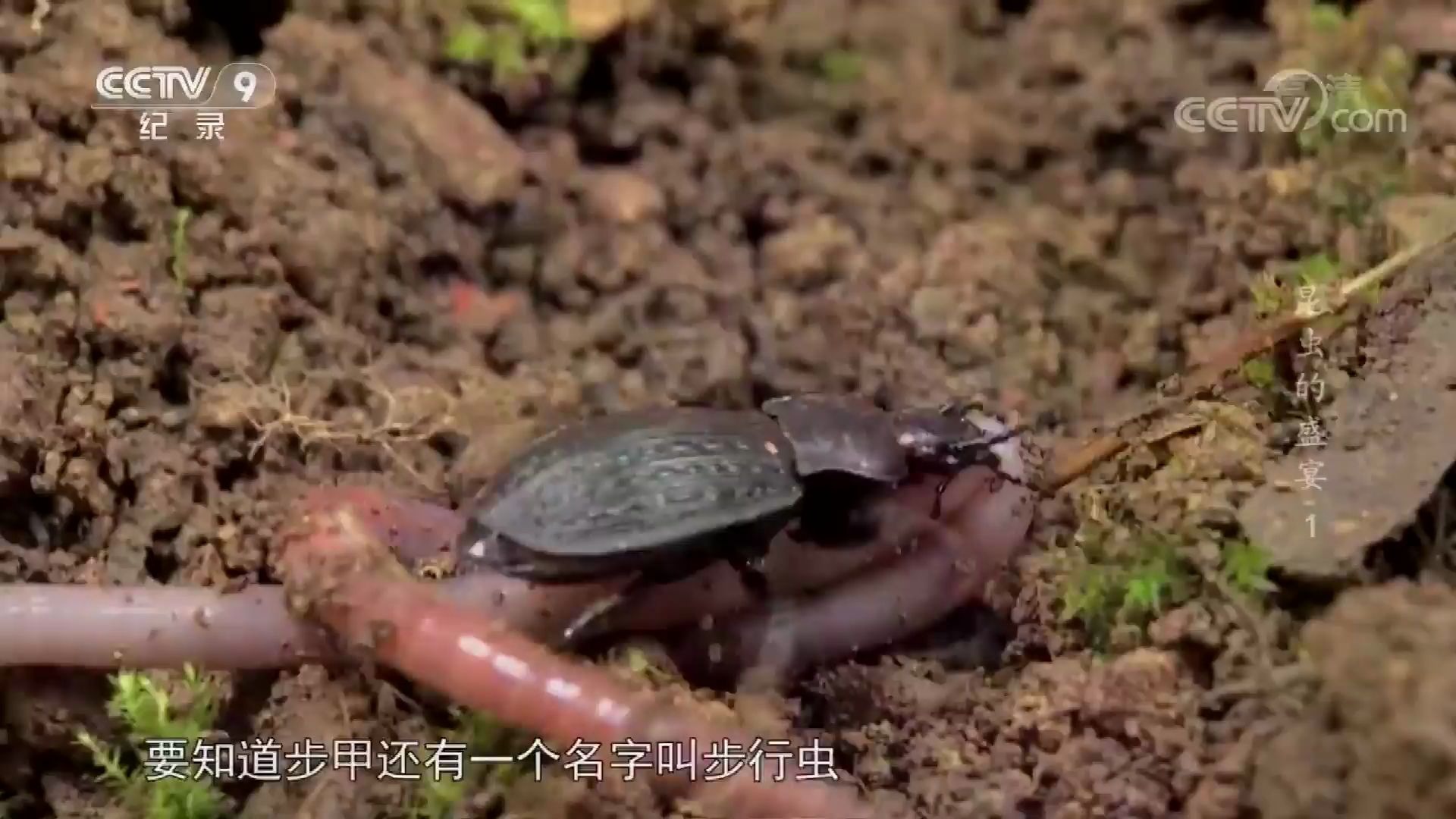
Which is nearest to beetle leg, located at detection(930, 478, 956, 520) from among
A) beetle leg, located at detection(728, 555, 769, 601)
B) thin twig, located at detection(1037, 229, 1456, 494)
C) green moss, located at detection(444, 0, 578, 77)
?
thin twig, located at detection(1037, 229, 1456, 494)

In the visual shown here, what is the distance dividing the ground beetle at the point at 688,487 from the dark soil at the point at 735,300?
0.19 m

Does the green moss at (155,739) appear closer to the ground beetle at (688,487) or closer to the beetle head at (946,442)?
the ground beetle at (688,487)

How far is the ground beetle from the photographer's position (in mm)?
2053

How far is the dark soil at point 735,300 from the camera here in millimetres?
1916

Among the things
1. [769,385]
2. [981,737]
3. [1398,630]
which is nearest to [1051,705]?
[981,737]

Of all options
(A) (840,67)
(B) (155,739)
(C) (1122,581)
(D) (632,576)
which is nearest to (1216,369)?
(C) (1122,581)

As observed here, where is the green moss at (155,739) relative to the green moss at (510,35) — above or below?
below

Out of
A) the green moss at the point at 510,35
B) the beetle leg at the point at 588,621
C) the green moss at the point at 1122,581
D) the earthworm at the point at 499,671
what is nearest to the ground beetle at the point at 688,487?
the beetle leg at the point at 588,621

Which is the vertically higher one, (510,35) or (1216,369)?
(510,35)

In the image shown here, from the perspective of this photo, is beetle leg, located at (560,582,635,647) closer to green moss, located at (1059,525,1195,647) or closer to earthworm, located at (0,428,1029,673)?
earthworm, located at (0,428,1029,673)

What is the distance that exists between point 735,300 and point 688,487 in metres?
0.61

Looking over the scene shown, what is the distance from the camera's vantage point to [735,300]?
262 cm

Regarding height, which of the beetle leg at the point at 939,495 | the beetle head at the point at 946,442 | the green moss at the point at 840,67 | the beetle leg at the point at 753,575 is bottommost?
the beetle leg at the point at 753,575

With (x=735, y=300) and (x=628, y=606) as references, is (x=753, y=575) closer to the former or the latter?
(x=628, y=606)
